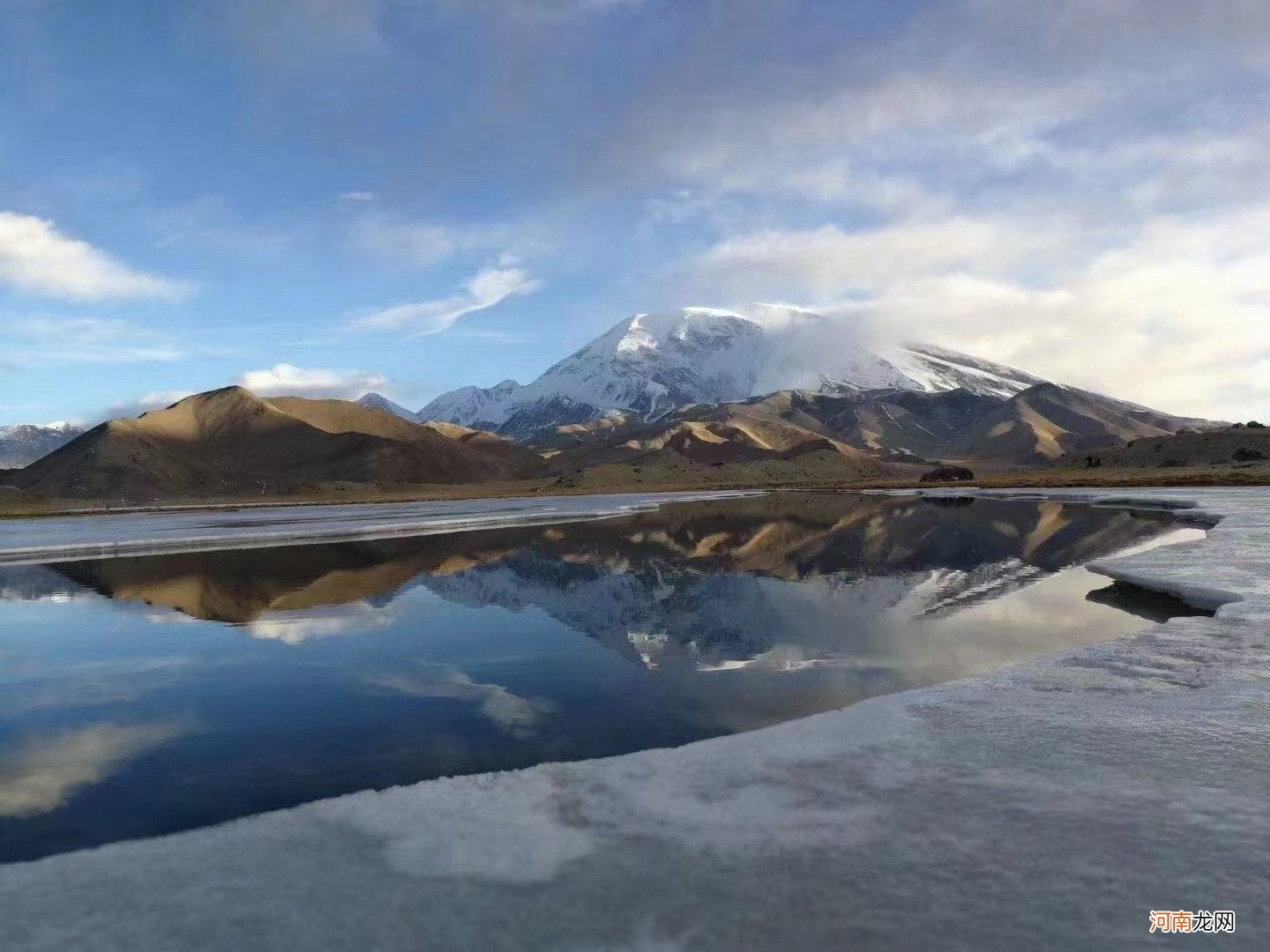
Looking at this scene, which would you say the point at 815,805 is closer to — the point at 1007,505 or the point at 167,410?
the point at 1007,505

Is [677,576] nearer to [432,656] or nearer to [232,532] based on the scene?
[432,656]

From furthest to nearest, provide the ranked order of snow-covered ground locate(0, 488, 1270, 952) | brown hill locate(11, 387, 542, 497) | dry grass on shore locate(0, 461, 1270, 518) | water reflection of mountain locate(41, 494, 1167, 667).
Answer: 1. brown hill locate(11, 387, 542, 497)
2. dry grass on shore locate(0, 461, 1270, 518)
3. water reflection of mountain locate(41, 494, 1167, 667)
4. snow-covered ground locate(0, 488, 1270, 952)

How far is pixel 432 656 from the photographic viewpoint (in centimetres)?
1498

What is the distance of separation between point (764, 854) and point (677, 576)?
20.2 m

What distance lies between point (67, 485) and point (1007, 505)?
145 meters

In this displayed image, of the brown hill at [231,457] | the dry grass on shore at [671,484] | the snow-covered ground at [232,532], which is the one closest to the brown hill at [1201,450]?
the dry grass on shore at [671,484]

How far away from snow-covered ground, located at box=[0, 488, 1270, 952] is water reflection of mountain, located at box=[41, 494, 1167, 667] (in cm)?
587

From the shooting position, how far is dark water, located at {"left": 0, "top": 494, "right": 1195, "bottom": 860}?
9172mm

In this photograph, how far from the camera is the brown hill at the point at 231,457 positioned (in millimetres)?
140625

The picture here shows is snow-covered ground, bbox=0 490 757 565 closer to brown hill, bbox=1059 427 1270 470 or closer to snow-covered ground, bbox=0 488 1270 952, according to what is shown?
snow-covered ground, bbox=0 488 1270 952

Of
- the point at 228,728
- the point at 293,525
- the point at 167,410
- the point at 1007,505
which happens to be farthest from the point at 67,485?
the point at 228,728

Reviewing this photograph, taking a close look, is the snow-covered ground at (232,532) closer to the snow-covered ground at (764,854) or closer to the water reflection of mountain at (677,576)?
the water reflection of mountain at (677,576)

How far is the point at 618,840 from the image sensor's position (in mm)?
6781

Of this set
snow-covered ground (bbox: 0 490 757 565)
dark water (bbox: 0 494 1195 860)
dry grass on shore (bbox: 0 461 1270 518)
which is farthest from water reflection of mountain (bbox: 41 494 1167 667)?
dry grass on shore (bbox: 0 461 1270 518)
